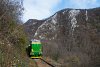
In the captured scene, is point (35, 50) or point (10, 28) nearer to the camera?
point (10, 28)

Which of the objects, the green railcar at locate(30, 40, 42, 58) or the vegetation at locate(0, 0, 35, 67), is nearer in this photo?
the vegetation at locate(0, 0, 35, 67)

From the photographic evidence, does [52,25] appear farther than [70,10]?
No

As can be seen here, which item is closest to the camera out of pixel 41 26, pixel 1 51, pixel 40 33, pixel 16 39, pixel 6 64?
pixel 6 64

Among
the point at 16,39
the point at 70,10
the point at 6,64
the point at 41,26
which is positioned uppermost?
the point at 70,10

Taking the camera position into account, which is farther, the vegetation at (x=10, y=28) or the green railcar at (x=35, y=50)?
the green railcar at (x=35, y=50)

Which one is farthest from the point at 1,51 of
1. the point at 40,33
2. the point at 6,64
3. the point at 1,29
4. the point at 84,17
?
the point at 84,17

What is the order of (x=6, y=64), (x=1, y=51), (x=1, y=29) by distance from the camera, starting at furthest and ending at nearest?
1. (x=1, y=29)
2. (x=1, y=51)
3. (x=6, y=64)

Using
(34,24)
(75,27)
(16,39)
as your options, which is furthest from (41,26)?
(16,39)

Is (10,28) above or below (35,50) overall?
above

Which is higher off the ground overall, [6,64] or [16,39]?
[16,39]

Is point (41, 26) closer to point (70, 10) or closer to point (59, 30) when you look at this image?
point (59, 30)

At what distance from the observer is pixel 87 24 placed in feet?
426

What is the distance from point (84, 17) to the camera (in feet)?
461

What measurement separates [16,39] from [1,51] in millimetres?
6676
